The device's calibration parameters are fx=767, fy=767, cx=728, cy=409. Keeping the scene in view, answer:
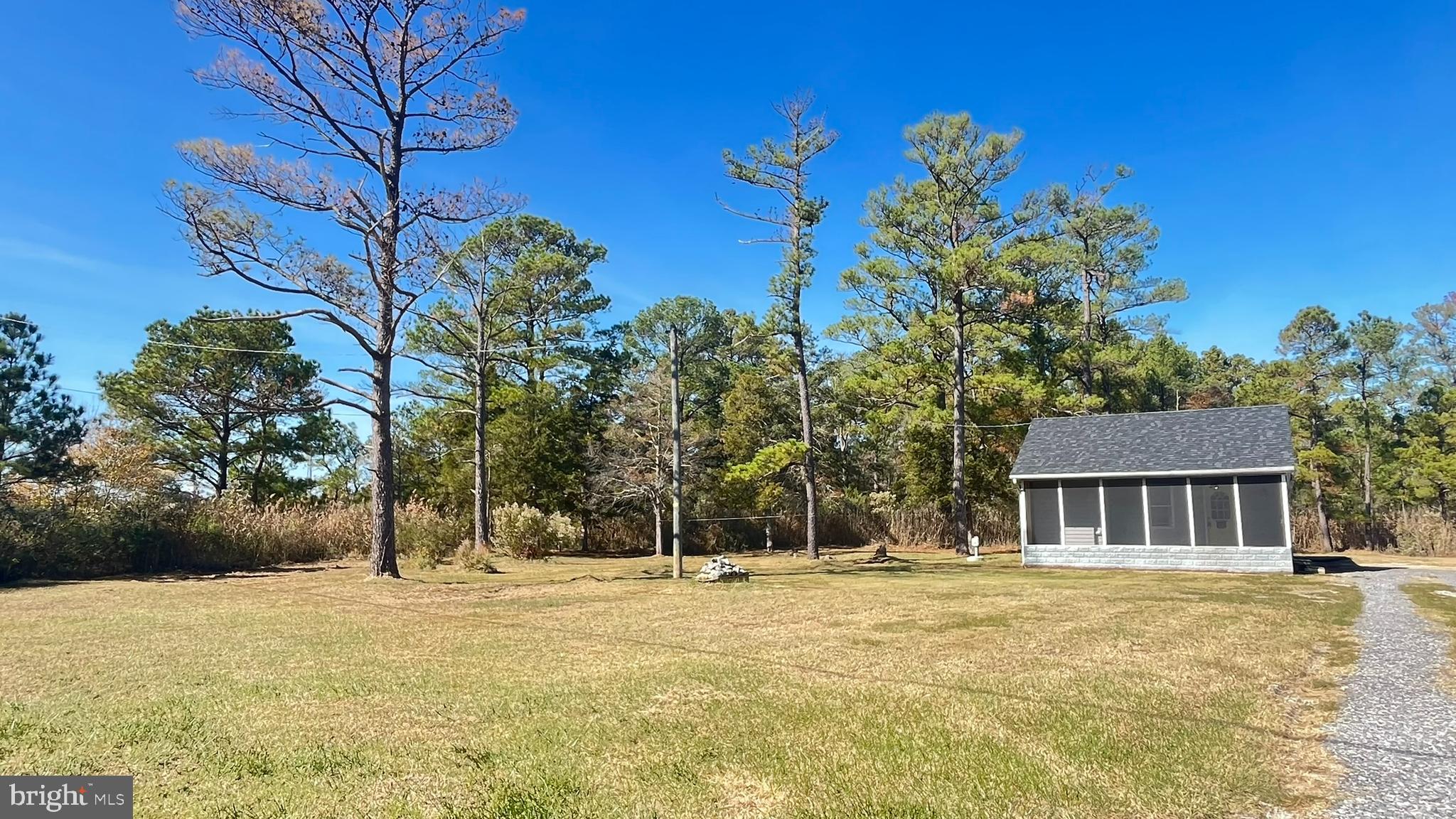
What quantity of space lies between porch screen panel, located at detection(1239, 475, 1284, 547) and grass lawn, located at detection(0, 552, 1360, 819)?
7730 mm

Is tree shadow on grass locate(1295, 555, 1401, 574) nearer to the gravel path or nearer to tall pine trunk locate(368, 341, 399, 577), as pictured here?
the gravel path

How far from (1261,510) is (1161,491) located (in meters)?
3.31

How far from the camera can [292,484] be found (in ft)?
94.2

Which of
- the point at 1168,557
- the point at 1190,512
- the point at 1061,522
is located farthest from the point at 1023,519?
the point at 1190,512

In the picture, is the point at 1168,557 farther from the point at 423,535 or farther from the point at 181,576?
the point at 181,576

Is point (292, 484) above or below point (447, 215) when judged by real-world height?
below

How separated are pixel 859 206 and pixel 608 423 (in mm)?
11264

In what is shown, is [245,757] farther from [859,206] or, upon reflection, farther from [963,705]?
[859,206]

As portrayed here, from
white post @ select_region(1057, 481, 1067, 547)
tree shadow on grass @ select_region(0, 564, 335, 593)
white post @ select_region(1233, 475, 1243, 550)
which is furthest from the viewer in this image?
white post @ select_region(1057, 481, 1067, 547)

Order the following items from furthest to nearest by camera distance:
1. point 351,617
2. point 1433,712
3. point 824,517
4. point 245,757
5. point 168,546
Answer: point 824,517, point 168,546, point 351,617, point 1433,712, point 245,757

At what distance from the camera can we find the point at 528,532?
22547 mm

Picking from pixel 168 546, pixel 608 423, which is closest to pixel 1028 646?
pixel 168 546

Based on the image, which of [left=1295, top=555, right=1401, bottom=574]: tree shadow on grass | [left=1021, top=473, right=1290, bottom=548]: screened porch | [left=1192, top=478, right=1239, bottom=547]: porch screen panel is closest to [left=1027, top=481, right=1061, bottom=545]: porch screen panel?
[left=1021, top=473, right=1290, bottom=548]: screened porch

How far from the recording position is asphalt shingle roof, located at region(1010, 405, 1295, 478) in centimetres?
1745
